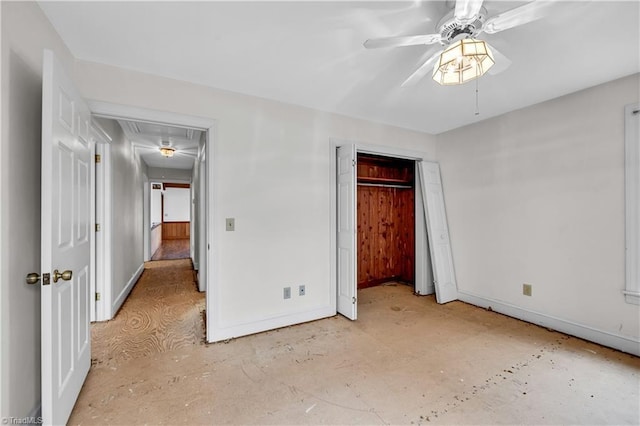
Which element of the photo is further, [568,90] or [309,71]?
[568,90]

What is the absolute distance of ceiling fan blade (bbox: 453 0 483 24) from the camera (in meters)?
1.29

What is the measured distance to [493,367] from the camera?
2.08 metres

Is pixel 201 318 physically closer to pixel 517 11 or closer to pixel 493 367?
pixel 493 367

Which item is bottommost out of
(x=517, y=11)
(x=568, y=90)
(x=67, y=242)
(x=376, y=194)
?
(x=67, y=242)

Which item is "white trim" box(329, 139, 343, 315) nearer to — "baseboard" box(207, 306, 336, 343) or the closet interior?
"baseboard" box(207, 306, 336, 343)

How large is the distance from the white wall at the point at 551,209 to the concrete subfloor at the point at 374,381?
415 mm

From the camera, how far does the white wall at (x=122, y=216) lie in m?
3.14

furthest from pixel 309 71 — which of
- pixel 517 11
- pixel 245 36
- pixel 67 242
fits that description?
pixel 67 242

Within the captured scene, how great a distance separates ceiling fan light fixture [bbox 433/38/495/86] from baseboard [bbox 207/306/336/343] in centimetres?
251

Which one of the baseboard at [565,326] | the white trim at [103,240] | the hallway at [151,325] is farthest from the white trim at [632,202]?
the white trim at [103,240]

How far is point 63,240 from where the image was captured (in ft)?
4.85

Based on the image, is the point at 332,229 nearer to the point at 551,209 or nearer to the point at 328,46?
the point at 328,46

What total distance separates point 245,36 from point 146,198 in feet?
18.6

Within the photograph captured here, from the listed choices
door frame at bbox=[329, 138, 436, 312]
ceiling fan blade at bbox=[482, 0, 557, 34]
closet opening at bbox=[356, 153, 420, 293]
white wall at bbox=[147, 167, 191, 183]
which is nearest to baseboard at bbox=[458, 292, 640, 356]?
door frame at bbox=[329, 138, 436, 312]
